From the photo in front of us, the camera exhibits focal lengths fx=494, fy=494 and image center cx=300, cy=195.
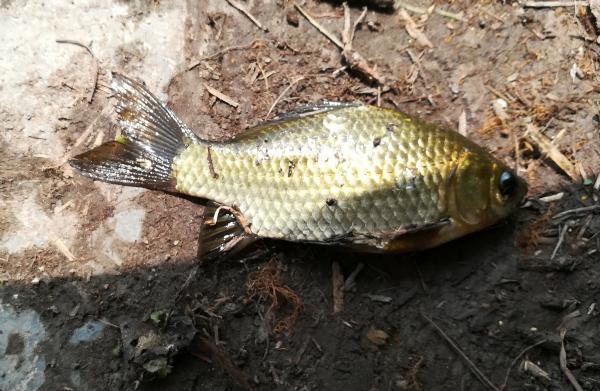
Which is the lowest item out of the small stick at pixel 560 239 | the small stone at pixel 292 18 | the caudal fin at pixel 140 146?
the small stick at pixel 560 239

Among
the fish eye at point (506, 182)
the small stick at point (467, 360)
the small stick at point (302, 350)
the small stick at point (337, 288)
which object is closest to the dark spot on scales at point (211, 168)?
the small stick at point (337, 288)

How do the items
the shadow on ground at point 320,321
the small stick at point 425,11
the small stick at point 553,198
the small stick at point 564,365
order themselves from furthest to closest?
the small stick at point 425,11 < the small stick at point 553,198 < the shadow on ground at point 320,321 < the small stick at point 564,365

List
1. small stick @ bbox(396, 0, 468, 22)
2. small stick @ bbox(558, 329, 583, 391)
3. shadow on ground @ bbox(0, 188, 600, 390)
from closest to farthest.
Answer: small stick @ bbox(558, 329, 583, 391)
shadow on ground @ bbox(0, 188, 600, 390)
small stick @ bbox(396, 0, 468, 22)

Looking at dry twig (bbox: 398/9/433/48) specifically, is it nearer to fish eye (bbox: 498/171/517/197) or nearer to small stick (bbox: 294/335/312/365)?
fish eye (bbox: 498/171/517/197)

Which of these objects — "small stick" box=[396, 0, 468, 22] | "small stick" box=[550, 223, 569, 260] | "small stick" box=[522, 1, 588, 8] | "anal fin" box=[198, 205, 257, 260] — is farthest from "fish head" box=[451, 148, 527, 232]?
"anal fin" box=[198, 205, 257, 260]

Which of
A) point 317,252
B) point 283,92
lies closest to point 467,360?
point 317,252

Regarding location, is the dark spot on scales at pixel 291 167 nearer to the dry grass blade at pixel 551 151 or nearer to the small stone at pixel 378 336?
the small stone at pixel 378 336
